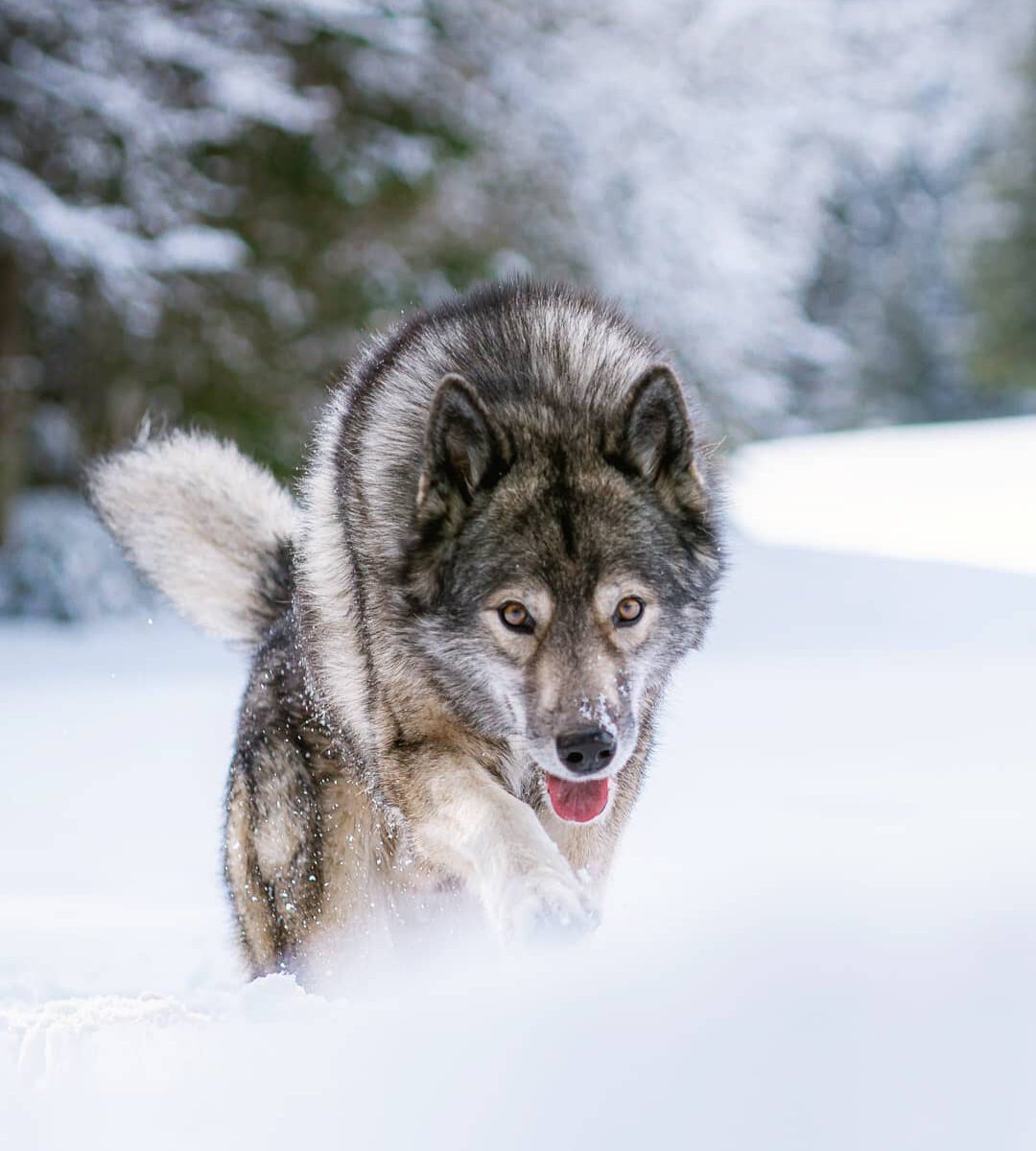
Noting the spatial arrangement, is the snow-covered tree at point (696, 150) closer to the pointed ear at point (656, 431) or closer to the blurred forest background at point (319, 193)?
the blurred forest background at point (319, 193)

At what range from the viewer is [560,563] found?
120 inches

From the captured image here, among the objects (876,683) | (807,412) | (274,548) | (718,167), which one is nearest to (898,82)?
(807,412)

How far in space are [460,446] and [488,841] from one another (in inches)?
33.8

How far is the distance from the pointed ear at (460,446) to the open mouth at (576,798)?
67 centimetres

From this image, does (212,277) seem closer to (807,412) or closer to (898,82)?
(898,82)

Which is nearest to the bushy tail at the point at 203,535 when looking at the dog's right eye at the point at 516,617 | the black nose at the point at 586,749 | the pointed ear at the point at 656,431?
the dog's right eye at the point at 516,617

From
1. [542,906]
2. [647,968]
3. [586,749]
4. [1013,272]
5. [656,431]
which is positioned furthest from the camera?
[1013,272]

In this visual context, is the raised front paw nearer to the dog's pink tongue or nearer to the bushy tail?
the dog's pink tongue

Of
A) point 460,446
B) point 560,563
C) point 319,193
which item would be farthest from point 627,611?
point 319,193

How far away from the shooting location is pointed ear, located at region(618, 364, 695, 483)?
3139mm

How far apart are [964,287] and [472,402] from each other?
24.2 m

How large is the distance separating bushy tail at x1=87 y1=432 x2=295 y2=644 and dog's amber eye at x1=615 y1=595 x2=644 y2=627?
1277mm

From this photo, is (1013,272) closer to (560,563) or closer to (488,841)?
(560,563)

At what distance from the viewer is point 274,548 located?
158 inches
